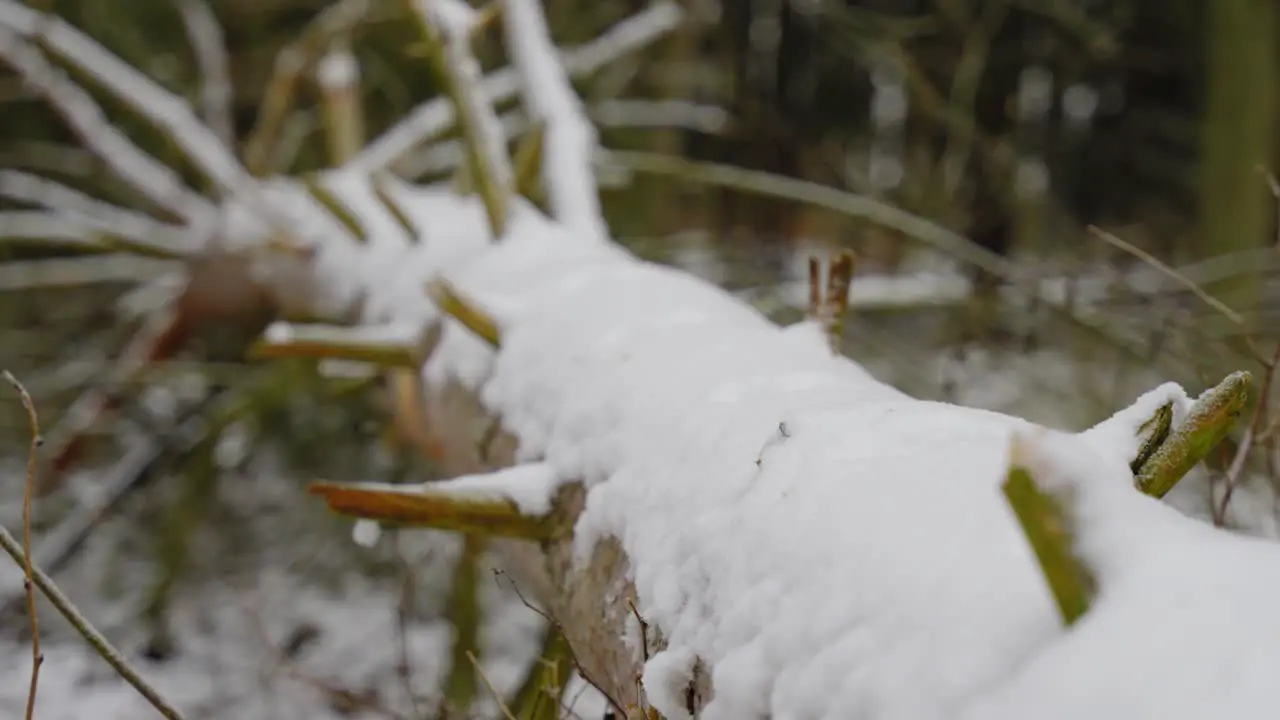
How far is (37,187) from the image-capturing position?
329 centimetres

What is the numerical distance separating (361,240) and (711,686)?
194cm

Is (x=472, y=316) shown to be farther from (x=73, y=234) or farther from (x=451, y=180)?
(x=451, y=180)

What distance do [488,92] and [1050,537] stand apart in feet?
10.4

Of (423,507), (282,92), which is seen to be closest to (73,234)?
(282,92)

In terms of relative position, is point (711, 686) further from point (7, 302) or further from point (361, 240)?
point (7, 302)

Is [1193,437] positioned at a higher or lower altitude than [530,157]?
higher

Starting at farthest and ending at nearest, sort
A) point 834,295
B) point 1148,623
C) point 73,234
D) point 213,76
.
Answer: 1. point 213,76
2. point 73,234
3. point 834,295
4. point 1148,623

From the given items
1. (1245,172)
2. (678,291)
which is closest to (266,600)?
(678,291)

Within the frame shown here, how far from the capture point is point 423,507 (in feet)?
3.87

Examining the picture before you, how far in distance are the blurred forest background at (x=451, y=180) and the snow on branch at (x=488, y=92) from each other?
0.28 m

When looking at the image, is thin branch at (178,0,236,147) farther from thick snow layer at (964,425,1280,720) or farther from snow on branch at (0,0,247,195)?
thick snow layer at (964,425,1280,720)

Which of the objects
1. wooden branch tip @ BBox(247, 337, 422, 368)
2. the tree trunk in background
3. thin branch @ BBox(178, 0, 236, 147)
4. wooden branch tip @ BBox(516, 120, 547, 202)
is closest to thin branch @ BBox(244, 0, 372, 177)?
thin branch @ BBox(178, 0, 236, 147)

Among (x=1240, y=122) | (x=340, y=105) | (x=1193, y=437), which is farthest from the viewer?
(x=1240, y=122)

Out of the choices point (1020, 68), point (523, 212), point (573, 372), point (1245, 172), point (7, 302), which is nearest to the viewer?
point (573, 372)
